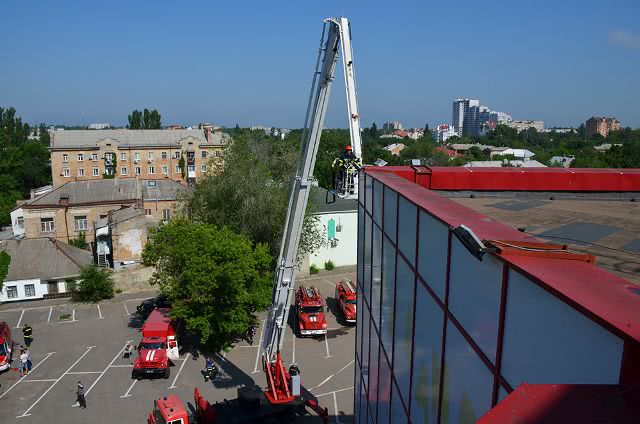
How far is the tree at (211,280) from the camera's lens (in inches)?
851

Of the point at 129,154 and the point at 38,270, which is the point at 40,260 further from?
the point at 129,154

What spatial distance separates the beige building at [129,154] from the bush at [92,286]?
1155 inches

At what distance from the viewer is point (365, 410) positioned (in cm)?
1316

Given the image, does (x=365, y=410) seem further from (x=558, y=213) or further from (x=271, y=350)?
(x=558, y=213)

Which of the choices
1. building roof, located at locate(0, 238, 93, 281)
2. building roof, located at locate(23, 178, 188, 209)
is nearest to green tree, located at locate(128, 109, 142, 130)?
building roof, located at locate(23, 178, 188, 209)

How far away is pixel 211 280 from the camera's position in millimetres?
21406

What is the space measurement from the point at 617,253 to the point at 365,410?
774 centimetres

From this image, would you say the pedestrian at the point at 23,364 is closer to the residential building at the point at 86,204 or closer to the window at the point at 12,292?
the window at the point at 12,292

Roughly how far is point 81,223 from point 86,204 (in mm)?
1682

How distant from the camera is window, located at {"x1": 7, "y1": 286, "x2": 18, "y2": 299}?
30.9 metres

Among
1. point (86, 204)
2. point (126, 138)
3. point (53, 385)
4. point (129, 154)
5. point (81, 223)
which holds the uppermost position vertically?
point (126, 138)

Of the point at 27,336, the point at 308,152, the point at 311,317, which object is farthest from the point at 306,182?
the point at 27,336

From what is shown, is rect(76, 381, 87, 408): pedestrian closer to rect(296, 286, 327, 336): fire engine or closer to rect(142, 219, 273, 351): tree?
rect(142, 219, 273, 351): tree

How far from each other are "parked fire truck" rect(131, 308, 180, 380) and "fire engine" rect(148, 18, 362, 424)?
12.8 ft
